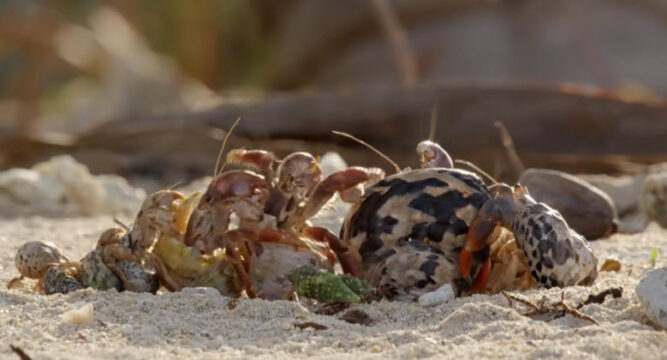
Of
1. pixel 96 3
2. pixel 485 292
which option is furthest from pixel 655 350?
pixel 96 3

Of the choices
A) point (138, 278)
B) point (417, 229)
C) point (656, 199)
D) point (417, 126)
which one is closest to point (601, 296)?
point (417, 229)

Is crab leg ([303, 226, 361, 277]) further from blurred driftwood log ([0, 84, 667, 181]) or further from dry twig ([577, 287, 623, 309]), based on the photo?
blurred driftwood log ([0, 84, 667, 181])

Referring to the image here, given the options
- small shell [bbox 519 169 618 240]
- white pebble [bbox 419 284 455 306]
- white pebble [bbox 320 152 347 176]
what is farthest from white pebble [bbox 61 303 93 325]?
white pebble [bbox 320 152 347 176]

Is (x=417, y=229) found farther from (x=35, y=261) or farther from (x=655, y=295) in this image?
(x=35, y=261)

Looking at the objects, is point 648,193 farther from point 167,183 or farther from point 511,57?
point 511,57

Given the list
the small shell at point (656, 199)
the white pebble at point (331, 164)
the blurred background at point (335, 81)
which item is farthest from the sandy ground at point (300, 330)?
the blurred background at point (335, 81)

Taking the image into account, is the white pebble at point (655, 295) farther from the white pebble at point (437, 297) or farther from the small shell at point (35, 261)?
the small shell at point (35, 261)
